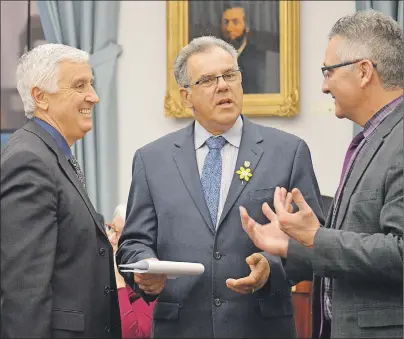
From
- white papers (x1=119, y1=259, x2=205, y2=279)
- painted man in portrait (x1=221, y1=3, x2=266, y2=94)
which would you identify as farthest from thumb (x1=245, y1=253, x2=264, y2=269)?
painted man in portrait (x1=221, y1=3, x2=266, y2=94)

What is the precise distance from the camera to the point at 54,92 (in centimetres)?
338

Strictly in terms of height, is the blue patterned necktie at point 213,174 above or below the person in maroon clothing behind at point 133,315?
above

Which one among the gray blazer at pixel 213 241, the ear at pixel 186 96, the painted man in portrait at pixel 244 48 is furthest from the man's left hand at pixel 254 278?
the painted man in portrait at pixel 244 48

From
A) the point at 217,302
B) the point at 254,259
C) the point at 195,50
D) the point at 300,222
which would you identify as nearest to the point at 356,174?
the point at 300,222

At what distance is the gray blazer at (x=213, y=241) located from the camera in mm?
3586

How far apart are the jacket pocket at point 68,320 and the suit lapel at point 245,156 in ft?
2.71

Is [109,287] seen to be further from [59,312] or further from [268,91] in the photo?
[268,91]

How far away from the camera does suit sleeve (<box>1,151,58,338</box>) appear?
9.46ft

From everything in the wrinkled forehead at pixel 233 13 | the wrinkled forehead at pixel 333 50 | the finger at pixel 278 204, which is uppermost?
the wrinkled forehead at pixel 233 13

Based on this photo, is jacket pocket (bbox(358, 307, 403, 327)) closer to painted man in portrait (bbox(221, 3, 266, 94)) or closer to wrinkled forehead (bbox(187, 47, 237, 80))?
wrinkled forehead (bbox(187, 47, 237, 80))

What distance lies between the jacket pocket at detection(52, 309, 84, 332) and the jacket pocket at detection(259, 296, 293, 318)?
2.81ft

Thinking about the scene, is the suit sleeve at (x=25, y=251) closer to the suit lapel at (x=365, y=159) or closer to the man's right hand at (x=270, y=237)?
the man's right hand at (x=270, y=237)

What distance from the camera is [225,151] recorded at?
12.5 feet

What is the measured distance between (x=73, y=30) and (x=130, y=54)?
0.48m
